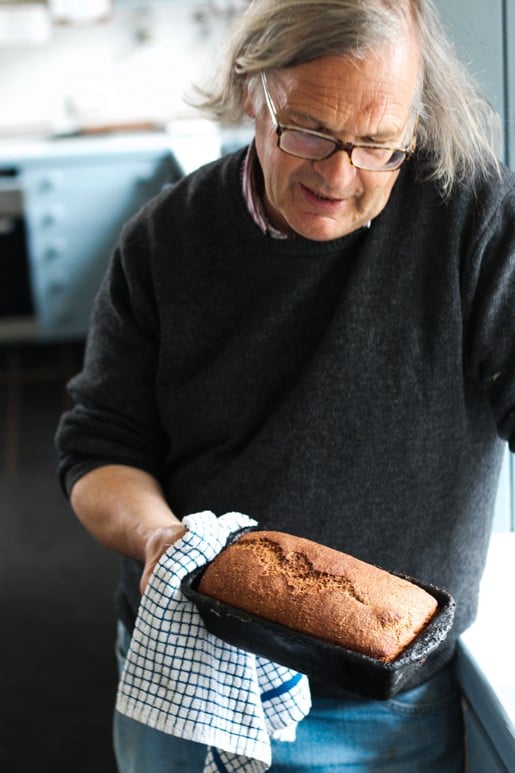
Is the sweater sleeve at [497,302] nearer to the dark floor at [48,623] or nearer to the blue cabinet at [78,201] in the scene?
the dark floor at [48,623]

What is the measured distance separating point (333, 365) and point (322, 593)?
1.02 ft

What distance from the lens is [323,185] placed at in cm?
108

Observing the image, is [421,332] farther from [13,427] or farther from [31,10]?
[31,10]

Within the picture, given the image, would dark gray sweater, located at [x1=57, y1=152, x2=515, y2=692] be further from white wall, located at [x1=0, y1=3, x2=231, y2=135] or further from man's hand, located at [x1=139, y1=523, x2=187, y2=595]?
white wall, located at [x1=0, y1=3, x2=231, y2=135]

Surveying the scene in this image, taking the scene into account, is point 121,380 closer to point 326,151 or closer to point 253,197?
point 253,197

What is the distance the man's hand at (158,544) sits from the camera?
1.07m

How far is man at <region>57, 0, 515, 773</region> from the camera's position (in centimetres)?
106

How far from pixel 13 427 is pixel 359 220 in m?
2.72

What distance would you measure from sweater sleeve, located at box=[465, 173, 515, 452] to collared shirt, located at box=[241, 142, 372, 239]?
0.23 metres

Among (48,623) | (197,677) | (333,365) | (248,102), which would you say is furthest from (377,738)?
(48,623)

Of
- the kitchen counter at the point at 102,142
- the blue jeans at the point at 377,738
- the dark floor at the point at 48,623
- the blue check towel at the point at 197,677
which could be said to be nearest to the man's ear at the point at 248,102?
the blue check towel at the point at 197,677

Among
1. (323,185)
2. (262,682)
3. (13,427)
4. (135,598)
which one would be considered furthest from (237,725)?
(13,427)

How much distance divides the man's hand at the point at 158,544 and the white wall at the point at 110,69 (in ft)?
11.7

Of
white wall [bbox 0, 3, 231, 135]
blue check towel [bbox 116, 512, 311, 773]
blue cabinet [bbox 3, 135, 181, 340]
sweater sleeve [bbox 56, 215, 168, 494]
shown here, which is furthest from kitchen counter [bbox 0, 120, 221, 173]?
blue check towel [bbox 116, 512, 311, 773]
